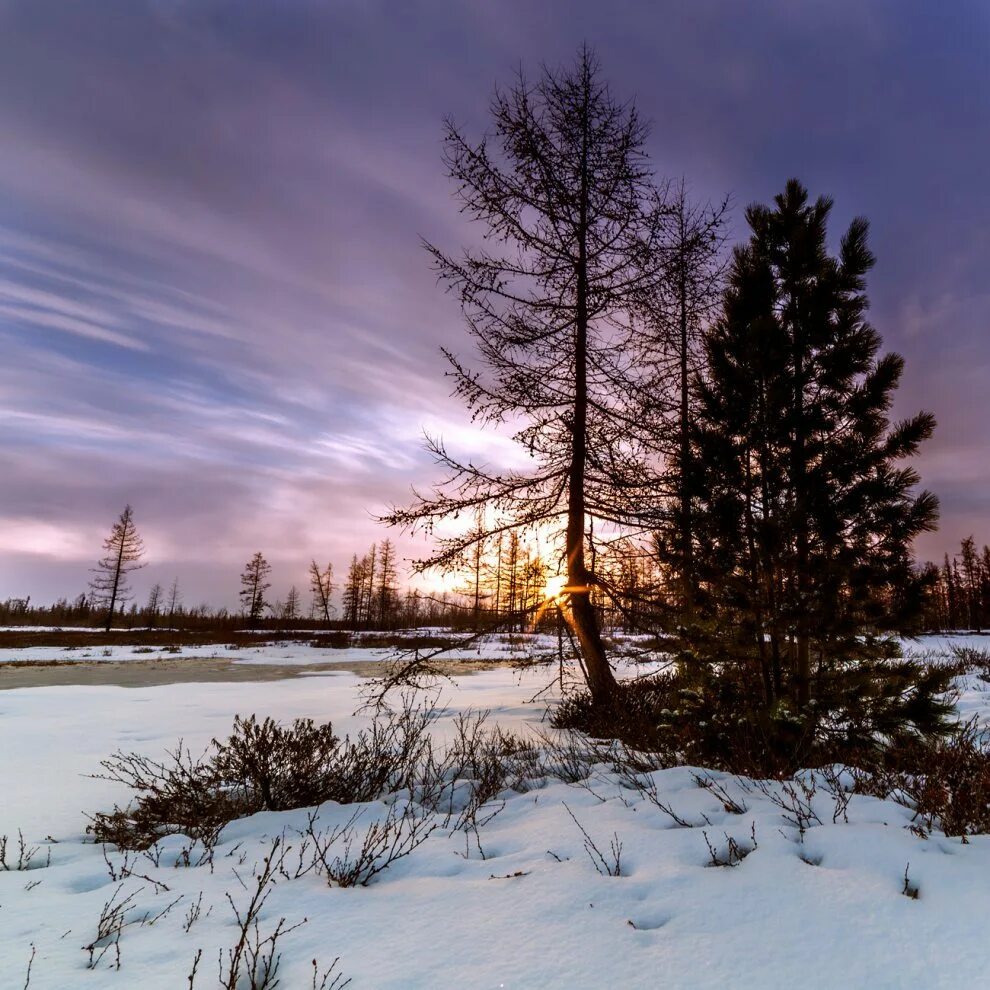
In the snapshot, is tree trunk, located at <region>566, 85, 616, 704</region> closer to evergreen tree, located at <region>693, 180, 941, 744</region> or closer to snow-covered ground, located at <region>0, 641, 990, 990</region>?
evergreen tree, located at <region>693, 180, 941, 744</region>

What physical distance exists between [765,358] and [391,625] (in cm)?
6322

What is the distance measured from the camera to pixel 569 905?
2600mm

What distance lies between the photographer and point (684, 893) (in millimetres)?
2639

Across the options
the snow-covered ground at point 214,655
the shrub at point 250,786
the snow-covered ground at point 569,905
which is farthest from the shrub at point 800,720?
the snow-covered ground at point 214,655

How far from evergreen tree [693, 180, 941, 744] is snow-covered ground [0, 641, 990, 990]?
Answer: 163cm

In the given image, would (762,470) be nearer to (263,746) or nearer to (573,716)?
(573,716)

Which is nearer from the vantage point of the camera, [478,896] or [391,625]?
[478,896]

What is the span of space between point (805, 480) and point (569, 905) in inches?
173

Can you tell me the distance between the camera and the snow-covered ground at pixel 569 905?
2086 millimetres

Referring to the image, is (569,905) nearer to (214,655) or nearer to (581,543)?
(581,543)

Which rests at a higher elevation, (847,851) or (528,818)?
(847,851)

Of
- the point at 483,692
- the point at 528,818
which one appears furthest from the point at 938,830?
the point at 483,692

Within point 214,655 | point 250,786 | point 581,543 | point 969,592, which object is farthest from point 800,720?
point 969,592

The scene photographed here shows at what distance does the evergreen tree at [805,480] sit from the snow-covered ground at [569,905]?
163 cm
